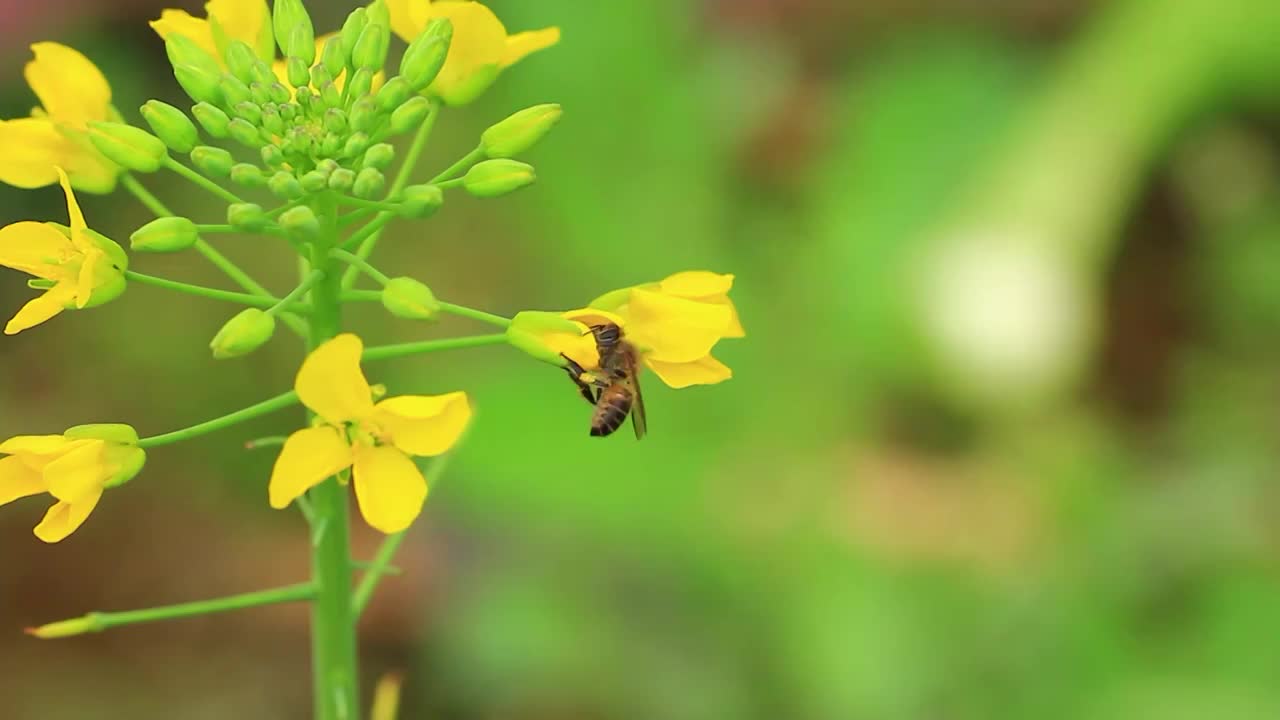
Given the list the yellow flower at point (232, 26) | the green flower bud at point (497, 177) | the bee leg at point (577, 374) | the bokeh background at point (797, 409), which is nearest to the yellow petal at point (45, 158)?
the yellow flower at point (232, 26)

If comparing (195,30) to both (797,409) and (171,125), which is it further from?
(797,409)

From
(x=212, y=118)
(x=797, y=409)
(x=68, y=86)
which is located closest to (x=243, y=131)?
(x=212, y=118)

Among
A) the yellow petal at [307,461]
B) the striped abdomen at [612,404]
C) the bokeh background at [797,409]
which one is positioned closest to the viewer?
the yellow petal at [307,461]

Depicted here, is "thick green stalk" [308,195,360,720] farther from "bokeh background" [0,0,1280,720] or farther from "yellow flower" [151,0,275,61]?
"bokeh background" [0,0,1280,720]

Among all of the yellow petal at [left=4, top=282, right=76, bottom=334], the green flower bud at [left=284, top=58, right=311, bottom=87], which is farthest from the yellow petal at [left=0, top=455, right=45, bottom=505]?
the green flower bud at [left=284, top=58, right=311, bottom=87]

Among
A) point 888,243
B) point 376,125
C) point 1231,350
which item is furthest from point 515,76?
point 376,125

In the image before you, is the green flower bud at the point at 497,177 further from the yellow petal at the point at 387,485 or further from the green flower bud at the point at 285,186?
the yellow petal at the point at 387,485
